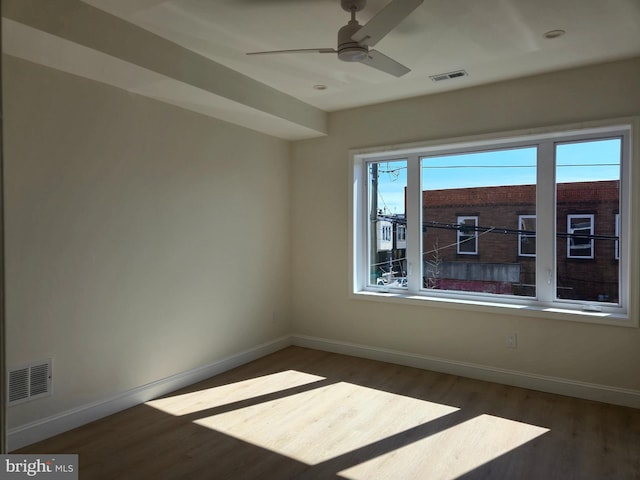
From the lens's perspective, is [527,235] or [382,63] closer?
[382,63]

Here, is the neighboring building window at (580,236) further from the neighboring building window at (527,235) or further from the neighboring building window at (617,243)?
the neighboring building window at (527,235)

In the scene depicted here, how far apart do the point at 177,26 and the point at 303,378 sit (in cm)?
293

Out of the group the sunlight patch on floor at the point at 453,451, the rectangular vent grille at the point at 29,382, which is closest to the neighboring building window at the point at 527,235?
the sunlight patch on floor at the point at 453,451

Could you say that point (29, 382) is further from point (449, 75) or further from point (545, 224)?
point (545, 224)

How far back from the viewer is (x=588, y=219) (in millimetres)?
3508

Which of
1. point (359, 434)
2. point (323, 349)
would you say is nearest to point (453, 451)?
point (359, 434)

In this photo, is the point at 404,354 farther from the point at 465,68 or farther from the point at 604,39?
the point at 604,39

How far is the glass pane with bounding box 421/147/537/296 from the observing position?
3.79 metres

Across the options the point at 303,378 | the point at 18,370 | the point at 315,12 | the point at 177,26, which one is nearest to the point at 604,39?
the point at 315,12

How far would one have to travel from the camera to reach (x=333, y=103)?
4285mm

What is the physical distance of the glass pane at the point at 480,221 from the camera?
3787 millimetres

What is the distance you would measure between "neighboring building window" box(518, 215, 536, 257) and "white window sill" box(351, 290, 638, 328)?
47 cm

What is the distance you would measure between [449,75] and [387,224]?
1613mm

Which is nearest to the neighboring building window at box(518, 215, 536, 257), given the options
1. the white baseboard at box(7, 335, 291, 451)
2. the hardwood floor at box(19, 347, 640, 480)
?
the hardwood floor at box(19, 347, 640, 480)
